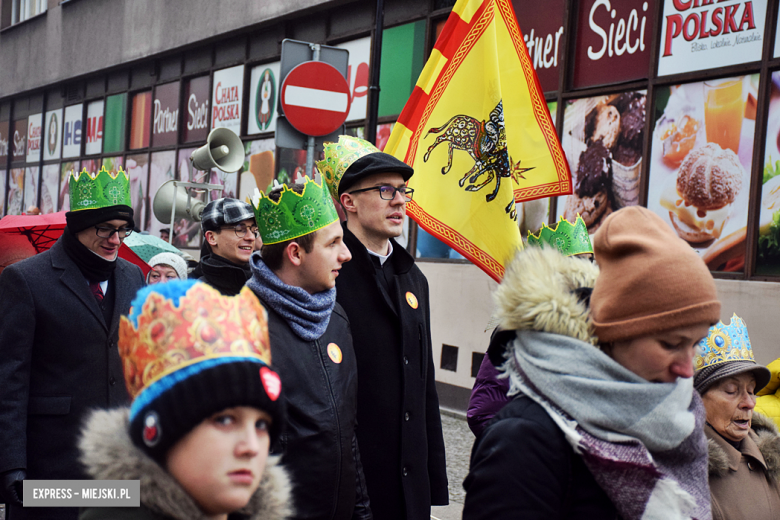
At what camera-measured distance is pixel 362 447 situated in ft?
11.3

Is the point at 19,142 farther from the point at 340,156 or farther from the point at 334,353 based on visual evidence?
the point at 334,353

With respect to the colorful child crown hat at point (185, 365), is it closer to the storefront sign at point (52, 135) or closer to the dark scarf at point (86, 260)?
the dark scarf at point (86, 260)

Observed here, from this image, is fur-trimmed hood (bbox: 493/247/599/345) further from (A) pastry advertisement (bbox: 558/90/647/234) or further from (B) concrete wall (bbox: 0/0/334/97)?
(B) concrete wall (bbox: 0/0/334/97)

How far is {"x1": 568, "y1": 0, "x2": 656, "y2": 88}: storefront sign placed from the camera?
322 inches

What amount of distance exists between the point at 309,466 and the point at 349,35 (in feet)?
32.1

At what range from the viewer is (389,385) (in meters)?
→ 3.48

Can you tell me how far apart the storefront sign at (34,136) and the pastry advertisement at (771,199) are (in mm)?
19374

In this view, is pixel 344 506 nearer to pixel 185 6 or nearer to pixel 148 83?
pixel 185 6

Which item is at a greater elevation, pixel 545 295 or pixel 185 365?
pixel 545 295

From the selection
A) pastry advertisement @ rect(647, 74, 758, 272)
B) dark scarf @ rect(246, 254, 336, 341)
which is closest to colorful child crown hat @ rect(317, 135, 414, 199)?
dark scarf @ rect(246, 254, 336, 341)

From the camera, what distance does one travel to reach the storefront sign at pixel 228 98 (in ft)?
47.2

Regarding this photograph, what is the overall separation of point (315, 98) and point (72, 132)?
16.3m

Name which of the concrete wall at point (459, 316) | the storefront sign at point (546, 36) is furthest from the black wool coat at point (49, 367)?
the storefront sign at point (546, 36)

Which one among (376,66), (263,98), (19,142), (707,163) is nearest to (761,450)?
(376,66)
